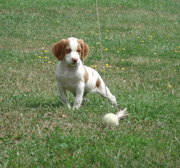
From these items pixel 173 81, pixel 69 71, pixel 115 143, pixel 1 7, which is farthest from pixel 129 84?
pixel 1 7

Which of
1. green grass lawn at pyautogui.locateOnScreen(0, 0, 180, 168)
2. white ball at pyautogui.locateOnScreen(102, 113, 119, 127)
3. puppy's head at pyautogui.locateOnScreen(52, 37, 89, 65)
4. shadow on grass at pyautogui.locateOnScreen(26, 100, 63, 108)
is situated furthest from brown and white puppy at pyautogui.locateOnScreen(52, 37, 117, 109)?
white ball at pyautogui.locateOnScreen(102, 113, 119, 127)

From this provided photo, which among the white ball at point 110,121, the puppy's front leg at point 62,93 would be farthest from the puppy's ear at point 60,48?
the white ball at point 110,121

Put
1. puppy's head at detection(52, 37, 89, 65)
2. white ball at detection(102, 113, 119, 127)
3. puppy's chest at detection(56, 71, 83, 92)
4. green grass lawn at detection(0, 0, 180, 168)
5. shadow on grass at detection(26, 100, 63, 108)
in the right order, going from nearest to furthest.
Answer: green grass lawn at detection(0, 0, 180, 168)
white ball at detection(102, 113, 119, 127)
puppy's head at detection(52, 37, 89, 65)
puppy's chest at detection(56, 71, 83, 92)
shadow on grass at detection(26, 100, 63, 108)

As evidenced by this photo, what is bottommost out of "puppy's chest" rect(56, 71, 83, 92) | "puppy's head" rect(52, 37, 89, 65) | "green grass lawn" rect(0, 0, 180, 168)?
"green grass lawn" rect(0, 0, 180, 168)

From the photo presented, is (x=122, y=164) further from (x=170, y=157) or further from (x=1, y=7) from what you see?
(x=1, y=7)

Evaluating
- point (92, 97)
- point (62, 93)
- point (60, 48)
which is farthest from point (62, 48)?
point (92, 97)

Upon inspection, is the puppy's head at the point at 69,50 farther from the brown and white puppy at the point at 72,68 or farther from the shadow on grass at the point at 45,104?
the shadow on grass at the point at 45,104

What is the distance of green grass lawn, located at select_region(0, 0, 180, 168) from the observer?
3441 millimetres

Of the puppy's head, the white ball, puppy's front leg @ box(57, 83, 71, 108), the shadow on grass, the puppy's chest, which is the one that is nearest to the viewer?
the white ball

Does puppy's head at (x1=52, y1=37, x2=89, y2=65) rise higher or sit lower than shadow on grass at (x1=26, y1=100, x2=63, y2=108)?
higher

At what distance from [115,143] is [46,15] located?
10108mm

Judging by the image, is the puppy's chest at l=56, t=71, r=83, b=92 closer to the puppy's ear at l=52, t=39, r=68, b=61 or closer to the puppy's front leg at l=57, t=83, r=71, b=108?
the puppy's front leg at l=57, t=83, r=71, b=108

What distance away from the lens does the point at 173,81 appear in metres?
6.80

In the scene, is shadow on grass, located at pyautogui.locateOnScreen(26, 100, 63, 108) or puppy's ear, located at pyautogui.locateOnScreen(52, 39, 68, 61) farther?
shadow on grass, located at pyautogui.locateOnScreen(26, 100, 63, 108)
